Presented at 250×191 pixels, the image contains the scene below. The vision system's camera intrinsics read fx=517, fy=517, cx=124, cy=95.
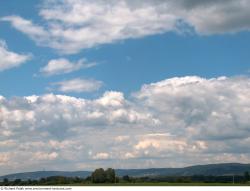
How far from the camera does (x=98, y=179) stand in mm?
122625

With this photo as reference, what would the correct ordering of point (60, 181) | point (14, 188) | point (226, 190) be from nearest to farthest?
point (226, 190)
point (14, 188)
point (60, 181)

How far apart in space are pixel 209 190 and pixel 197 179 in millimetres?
82336

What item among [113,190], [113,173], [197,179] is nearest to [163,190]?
[113,190]

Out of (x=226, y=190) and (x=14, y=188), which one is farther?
(x=14, y=188)

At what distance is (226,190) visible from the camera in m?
61.3

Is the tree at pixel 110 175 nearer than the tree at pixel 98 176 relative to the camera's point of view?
No

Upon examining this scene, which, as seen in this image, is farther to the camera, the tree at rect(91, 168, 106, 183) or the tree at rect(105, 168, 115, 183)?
the tree at rect(105, 168, 115, 183)

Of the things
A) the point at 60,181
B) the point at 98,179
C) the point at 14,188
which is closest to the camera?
the point at 14,188

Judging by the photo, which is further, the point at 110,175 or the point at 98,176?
the point at 98,176

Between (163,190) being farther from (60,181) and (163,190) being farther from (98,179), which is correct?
(98,179)

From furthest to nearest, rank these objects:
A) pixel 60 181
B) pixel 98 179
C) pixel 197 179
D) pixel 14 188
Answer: pixel 197 179
pixel 98 179
pixel 60 181
pixel 14 188

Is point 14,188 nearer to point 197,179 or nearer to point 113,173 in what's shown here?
point 113,173

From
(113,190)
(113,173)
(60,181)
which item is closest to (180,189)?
(113,190)

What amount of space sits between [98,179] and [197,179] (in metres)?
33.2
